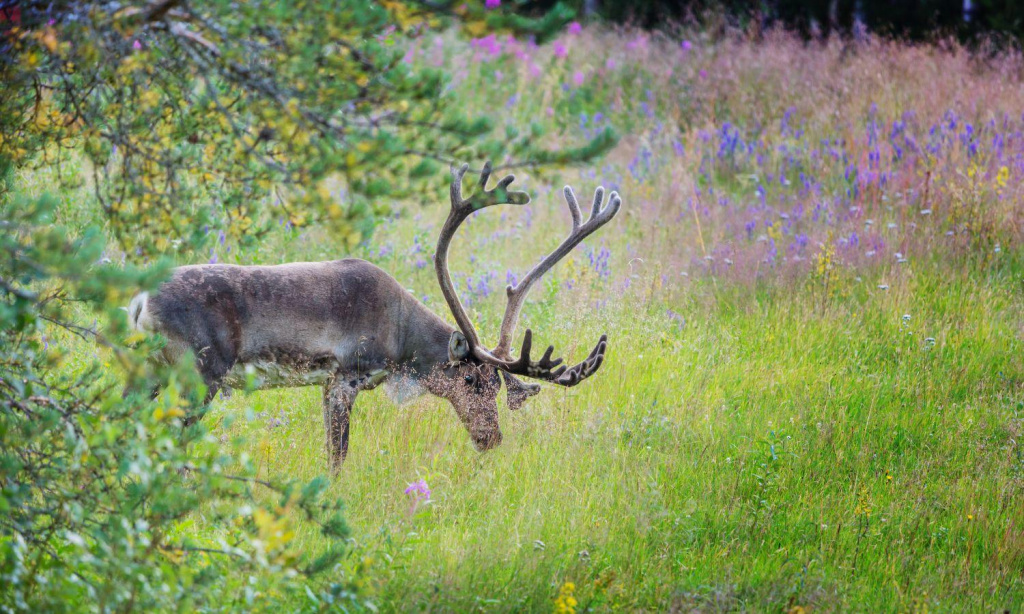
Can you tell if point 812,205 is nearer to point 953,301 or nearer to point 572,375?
point 953,301

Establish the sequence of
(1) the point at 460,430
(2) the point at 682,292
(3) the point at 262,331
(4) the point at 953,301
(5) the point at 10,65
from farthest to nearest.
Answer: (2) the point at 682,292 → (4) the point at 953,301 → (1) the point at 460,430 → (3) the point at 262,331 → (5) the point at 10,65

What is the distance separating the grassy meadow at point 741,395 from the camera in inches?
188

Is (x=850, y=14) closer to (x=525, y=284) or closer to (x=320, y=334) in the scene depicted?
(x=525, y=284)

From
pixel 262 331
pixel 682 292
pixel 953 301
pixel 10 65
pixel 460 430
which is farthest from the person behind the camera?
pixel 682 292

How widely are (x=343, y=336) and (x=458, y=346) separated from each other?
2.38ft

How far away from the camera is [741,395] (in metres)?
6.68

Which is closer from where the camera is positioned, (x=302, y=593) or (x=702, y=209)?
(x=302, y=593)

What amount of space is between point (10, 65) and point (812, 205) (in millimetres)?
7926

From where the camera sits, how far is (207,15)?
3.51m

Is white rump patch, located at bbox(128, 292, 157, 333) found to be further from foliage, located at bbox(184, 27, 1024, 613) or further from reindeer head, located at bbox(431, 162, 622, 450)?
reindeer head, located at bbox(431, 162, 622, 450)

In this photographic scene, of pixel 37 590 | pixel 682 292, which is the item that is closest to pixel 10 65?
pixel 37 590

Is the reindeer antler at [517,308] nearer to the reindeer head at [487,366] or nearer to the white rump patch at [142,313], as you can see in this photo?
the reindeer head at [487,366]

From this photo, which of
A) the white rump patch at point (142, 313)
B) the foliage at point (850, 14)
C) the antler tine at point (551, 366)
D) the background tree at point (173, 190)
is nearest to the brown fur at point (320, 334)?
the white rump patch at point (142, 313)

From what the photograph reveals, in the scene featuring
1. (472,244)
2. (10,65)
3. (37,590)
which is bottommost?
(472,244)
